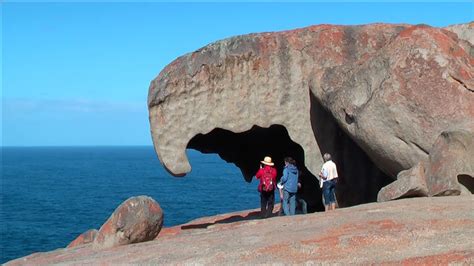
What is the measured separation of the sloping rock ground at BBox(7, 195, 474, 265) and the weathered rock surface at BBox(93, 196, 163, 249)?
0.84 meters

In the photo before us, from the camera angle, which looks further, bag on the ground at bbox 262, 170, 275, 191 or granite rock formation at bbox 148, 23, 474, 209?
granite rock formation at bbox 148, 23, 474, 209

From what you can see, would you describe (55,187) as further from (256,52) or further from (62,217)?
(256,52)

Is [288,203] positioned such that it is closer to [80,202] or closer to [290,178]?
[290,178]

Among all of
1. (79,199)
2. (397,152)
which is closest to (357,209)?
(397,152)

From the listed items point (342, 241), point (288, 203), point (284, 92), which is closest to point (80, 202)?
point (284, 92)

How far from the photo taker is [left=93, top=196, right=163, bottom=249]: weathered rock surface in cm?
1482

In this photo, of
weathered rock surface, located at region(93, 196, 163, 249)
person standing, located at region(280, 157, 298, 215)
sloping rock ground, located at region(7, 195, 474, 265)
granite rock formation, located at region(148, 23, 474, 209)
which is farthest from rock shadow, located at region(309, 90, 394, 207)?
sloping rock ground, located at region(7, 195, 474, 265)

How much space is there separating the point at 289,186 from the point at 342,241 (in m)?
6.55

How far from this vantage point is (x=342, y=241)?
11047 mm

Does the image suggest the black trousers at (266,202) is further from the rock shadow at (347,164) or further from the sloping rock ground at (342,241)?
the sloping rock ground at (342,241)

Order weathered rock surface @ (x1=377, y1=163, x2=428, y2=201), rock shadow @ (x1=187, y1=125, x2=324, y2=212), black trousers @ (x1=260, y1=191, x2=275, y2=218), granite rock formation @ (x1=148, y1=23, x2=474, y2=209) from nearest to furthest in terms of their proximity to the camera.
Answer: weathered rock surface @ (x1=377, y1=163, x2=428, y2=201)
granite rock formation @ (x1=148, y1=23, x2=474, y2=209)
black trousers @ (x1=260, y1=191, x2=275, y2=218)
rock shadow @ (x1=187, y1=125, x2=324, y2=212)

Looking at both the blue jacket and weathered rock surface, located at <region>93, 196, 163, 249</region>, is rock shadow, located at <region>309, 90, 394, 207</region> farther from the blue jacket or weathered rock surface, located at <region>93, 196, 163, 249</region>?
weathered rock surface, located at <region>93, 196, 163, 249</region>

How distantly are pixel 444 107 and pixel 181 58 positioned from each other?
6.97m

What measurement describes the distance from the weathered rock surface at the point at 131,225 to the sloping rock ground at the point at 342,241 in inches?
33.0
